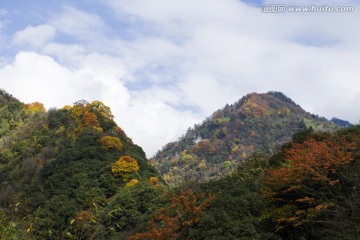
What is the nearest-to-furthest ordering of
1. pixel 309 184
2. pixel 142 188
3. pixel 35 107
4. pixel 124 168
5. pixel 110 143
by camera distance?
pixel 309 184 < pixel 142 188 < pixel 124 168 < pixel 110 143 < pixel 35 107

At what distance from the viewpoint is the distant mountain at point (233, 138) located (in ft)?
477

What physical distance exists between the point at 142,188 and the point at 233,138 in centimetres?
13524

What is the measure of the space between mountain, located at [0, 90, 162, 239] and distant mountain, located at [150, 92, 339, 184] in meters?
71.5

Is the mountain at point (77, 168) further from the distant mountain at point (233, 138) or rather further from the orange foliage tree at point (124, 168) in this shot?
the distant mountain at point (233, 138)

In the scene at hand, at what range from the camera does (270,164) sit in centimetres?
2742

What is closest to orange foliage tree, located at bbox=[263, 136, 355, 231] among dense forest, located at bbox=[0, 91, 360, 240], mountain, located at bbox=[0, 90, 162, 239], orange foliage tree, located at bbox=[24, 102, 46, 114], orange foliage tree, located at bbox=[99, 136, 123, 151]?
dense forest, located at bbox=[0, 91, 360, 240]

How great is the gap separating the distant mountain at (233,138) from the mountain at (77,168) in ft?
234

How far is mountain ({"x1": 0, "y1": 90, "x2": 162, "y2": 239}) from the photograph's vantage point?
3444 centimetres

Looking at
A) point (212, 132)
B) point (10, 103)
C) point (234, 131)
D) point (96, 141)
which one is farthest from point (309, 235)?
point (212, 132)

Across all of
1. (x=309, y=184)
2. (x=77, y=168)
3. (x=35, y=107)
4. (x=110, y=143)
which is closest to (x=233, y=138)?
(x=35, y=107)

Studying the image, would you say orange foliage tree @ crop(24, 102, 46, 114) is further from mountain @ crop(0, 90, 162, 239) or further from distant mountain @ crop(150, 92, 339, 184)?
distant mountain @ crop(150, 92, 339, 184)

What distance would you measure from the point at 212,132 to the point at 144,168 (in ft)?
463

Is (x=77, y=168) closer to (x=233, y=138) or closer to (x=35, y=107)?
(x=35, y=107)

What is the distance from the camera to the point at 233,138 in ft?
552
